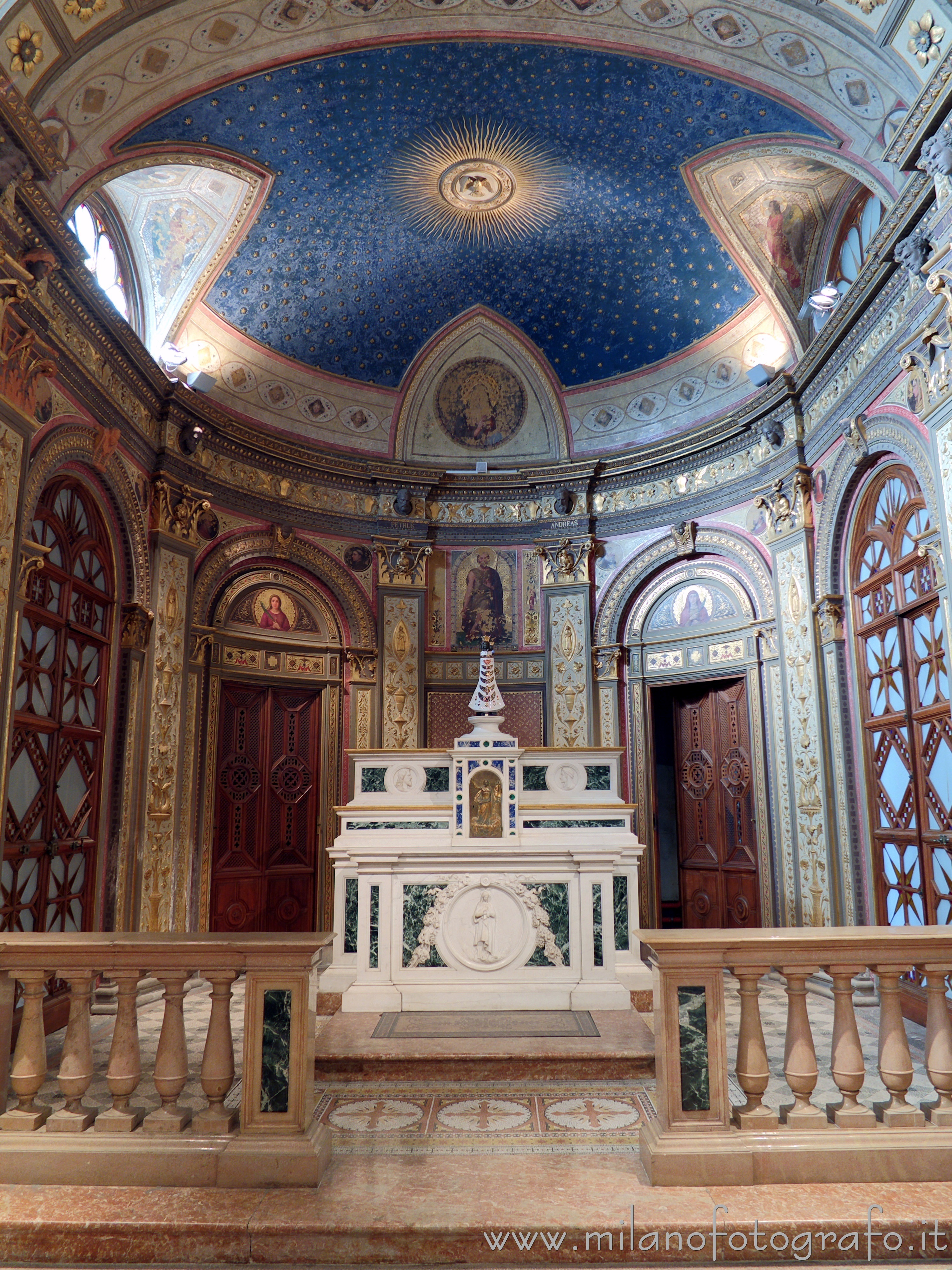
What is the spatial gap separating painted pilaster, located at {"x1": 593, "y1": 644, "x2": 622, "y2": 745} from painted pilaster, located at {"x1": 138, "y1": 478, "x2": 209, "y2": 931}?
209 inches

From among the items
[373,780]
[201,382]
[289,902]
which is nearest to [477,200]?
[201,382]

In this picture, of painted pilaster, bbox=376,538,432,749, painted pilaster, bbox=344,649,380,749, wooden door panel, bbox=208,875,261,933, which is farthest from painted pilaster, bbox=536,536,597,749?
wooden door panel, bbox=208,875,261,933

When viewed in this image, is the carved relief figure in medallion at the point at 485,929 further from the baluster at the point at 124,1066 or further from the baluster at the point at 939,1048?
the baluster at the point at 939,1048

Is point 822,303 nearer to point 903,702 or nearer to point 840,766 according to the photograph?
point 903,702

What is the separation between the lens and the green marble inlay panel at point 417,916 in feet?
24.4

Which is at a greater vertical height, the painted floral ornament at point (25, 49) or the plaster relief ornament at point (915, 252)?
the painted floral ornament at point (25, 49)

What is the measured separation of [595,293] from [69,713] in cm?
847

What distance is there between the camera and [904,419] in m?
7.79

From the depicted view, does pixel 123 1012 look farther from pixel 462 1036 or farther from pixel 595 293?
pixel 595 293

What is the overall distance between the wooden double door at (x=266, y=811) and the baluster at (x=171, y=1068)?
22.4 feet

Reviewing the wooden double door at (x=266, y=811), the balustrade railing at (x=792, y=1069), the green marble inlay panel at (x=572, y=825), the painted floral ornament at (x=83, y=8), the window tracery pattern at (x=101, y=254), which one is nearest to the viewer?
the balustrade railing at (x=792, y=1069)

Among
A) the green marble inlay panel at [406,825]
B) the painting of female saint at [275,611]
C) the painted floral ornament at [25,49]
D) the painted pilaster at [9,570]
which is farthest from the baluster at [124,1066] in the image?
the painting of female saint at [275,611]

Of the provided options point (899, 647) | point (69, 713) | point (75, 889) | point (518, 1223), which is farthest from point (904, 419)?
point (75, 889)

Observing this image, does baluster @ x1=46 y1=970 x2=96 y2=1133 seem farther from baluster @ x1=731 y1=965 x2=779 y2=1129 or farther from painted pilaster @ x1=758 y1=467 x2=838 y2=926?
painted pilaster @ x1=758 y1=467 x2=838 y2=926
